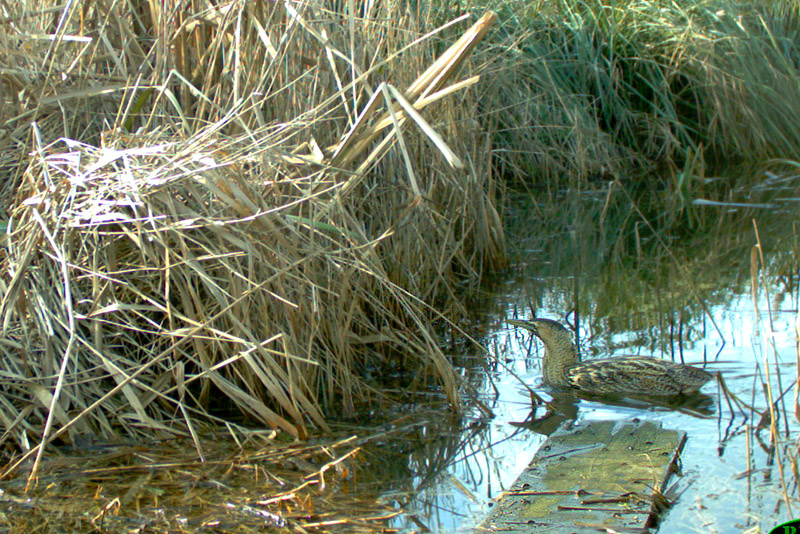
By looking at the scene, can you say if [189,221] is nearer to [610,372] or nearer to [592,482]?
[592,482]

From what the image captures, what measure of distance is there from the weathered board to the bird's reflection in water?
21 cm

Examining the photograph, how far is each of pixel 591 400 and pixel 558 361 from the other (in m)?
0.29

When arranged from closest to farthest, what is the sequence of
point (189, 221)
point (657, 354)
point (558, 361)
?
1. point (189, 221)
2. point (558, 361)
3. point (657, 354)

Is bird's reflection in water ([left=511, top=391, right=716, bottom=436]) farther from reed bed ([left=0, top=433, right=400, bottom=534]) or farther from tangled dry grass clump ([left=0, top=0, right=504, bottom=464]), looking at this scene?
reed bed ([left=0, top=433, right=400, bottom=534])

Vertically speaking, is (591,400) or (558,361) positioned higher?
(558,361)

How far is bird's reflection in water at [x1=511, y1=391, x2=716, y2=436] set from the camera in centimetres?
430

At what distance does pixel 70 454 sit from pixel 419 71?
286 cm

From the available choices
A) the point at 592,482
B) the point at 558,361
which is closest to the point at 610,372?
the point at 558,361

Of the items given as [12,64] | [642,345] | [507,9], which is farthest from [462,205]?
[507,9]

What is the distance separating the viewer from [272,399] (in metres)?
4.23

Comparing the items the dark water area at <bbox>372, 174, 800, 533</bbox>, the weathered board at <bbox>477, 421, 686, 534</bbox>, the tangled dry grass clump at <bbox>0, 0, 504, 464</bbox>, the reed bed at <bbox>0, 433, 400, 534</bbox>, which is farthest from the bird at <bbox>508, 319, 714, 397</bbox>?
the reed bed at <bbox>0, 433, 400, 534</bbox>

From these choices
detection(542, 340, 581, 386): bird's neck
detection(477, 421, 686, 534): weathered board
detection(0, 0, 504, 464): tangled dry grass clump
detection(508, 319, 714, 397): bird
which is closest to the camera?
detection(477, 421, 686, 534): weathered board

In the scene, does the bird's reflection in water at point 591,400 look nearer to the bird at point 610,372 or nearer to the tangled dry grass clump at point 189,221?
the bird at point 610,372

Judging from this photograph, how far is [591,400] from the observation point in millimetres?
4723
